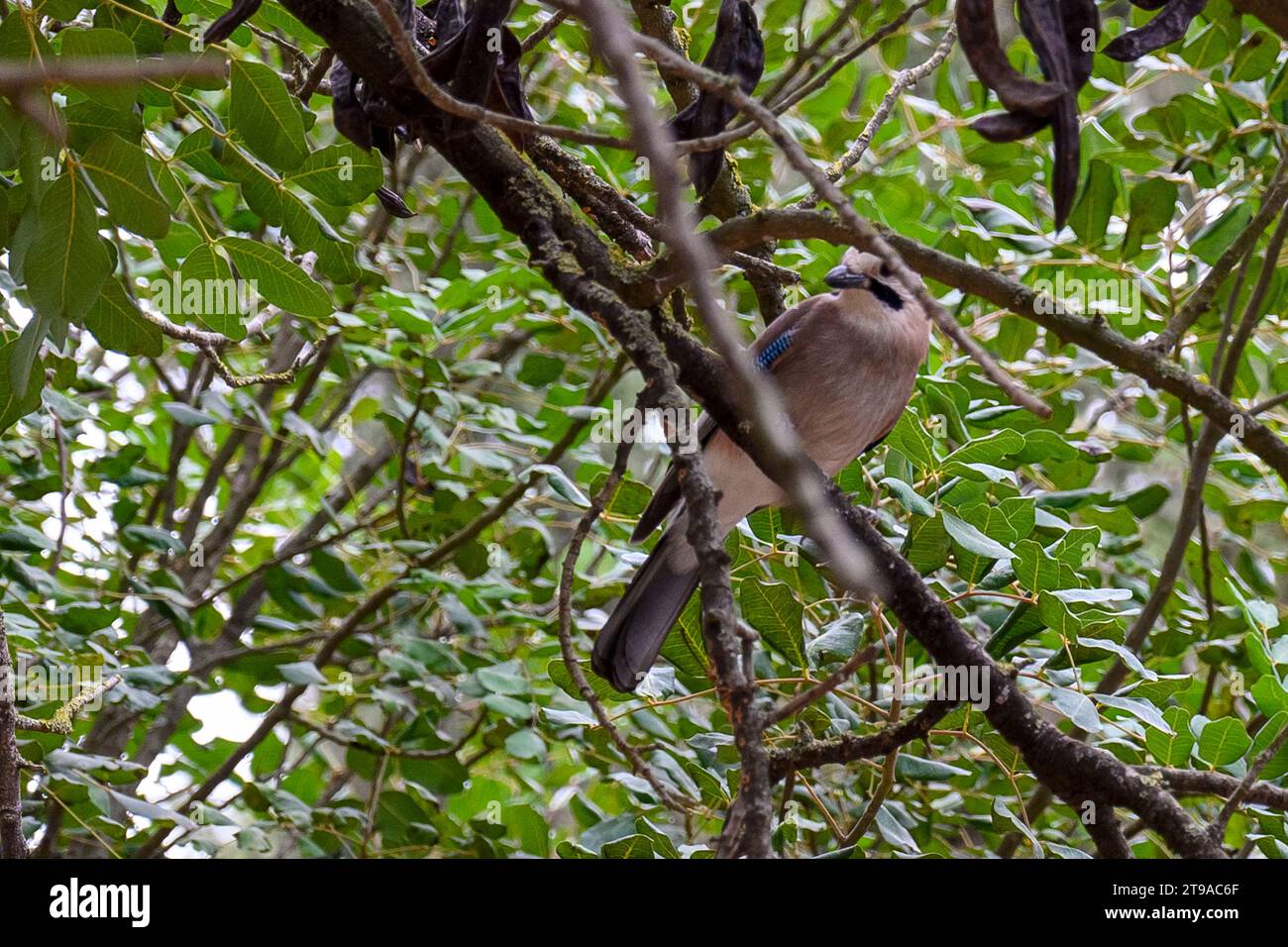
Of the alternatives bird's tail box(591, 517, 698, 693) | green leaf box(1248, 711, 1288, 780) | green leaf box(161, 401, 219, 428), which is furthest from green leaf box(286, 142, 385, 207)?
green leaf box(1248, 711, 1288, 780)

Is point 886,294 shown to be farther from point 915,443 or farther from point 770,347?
point 915,443

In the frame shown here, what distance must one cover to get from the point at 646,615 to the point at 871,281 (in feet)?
3.54

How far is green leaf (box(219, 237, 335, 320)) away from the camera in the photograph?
2.02m

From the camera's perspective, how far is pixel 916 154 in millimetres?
3932

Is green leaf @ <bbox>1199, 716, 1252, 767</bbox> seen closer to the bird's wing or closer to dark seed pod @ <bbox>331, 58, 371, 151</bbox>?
the bird's wing

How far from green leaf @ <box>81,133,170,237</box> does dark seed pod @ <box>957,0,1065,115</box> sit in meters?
1.08

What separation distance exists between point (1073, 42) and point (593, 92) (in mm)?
2960

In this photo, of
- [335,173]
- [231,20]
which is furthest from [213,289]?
[231,20]

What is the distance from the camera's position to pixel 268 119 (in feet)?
6.29

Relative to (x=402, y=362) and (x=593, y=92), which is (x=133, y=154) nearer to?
(x=402, y=362)
